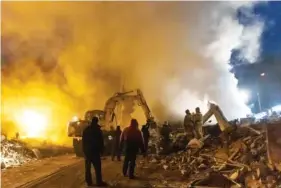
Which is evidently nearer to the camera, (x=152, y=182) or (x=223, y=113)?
(x=152, y=182)

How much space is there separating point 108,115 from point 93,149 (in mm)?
1172

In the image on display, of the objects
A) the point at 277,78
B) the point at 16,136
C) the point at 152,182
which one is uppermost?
the point at 277,78

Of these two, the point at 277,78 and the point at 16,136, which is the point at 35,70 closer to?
the point at 16,136

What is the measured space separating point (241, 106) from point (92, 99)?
248cm

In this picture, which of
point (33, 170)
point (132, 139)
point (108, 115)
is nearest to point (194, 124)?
point (132, 139)

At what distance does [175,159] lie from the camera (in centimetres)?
504

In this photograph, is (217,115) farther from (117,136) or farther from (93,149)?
(93,149)

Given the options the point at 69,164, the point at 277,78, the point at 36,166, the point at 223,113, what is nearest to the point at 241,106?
the point at 223,113

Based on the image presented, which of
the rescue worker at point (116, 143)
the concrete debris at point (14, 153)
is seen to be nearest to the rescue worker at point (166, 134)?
the rescue worker at point (116, 143)

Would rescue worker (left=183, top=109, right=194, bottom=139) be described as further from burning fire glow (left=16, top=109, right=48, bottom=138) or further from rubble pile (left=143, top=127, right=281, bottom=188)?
burning fire glow (left=16, top=109, right=48, bottom=138)

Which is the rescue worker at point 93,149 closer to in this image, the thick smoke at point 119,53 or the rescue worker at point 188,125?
the thick smoke at point 119,53

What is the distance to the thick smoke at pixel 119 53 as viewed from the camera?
17.5ft

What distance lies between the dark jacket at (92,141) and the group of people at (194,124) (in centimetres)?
153

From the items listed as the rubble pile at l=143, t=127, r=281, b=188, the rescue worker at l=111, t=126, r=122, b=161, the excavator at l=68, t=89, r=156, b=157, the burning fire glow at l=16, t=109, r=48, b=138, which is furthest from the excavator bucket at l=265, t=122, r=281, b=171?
the burning fire glow at l=16, t=109, r=48, b=138
